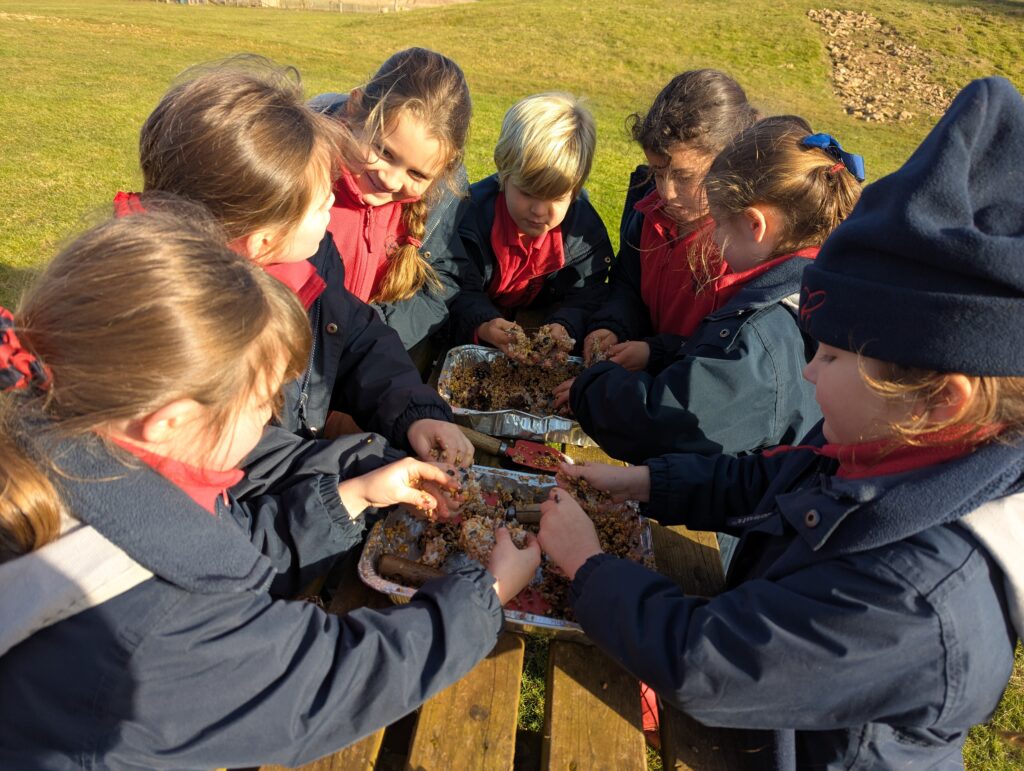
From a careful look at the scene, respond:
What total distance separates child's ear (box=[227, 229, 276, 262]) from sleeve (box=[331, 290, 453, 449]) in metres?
0.54

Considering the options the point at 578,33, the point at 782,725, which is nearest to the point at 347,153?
the point at 782,725

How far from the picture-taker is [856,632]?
1.47 meters

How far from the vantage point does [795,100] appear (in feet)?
64.8

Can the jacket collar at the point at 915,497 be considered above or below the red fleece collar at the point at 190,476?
above

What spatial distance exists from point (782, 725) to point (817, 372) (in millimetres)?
854

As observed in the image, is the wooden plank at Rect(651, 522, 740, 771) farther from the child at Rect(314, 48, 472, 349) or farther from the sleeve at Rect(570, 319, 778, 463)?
the child at Rect(314, 48, 472, 349)

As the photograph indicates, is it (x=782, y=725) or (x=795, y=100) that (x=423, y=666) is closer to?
(x=782, y=725)

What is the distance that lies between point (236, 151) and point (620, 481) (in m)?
1.61

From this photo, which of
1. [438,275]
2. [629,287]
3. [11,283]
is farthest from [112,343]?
[11,283]

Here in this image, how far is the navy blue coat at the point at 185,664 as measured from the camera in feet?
4.53

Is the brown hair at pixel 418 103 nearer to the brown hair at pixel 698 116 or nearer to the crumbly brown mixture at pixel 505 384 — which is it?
the crumbly brown mixture at pixel 505 384

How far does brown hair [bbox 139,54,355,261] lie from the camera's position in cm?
219

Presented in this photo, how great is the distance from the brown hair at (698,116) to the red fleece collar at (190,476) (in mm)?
2565

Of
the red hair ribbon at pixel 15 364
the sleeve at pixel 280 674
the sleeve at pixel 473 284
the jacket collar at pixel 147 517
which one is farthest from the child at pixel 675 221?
the red hair ribbon at pixel 15 364
